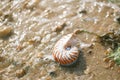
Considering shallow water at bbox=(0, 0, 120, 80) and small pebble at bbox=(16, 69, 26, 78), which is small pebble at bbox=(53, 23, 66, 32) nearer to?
shallow water at bbox=(0, 0, 120, 80)

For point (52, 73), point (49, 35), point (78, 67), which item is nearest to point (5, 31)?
point (49, 35)

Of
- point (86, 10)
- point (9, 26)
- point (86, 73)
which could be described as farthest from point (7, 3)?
point (86, 73)

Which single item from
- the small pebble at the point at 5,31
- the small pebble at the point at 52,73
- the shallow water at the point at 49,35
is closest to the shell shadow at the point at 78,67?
the shallow water at the point at 49,35

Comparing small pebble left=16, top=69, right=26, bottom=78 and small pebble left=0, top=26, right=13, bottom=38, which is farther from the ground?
small pebble left=0, top=26, right=13, bottom=38

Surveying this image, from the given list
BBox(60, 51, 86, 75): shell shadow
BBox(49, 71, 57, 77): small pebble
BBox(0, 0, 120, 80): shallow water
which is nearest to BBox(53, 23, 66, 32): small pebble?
BBox(0, 0, 120, 80): shallow water

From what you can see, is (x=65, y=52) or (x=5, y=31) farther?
(x=5, y=31)

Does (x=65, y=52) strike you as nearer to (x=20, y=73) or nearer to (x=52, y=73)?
(x=52, y=73)
